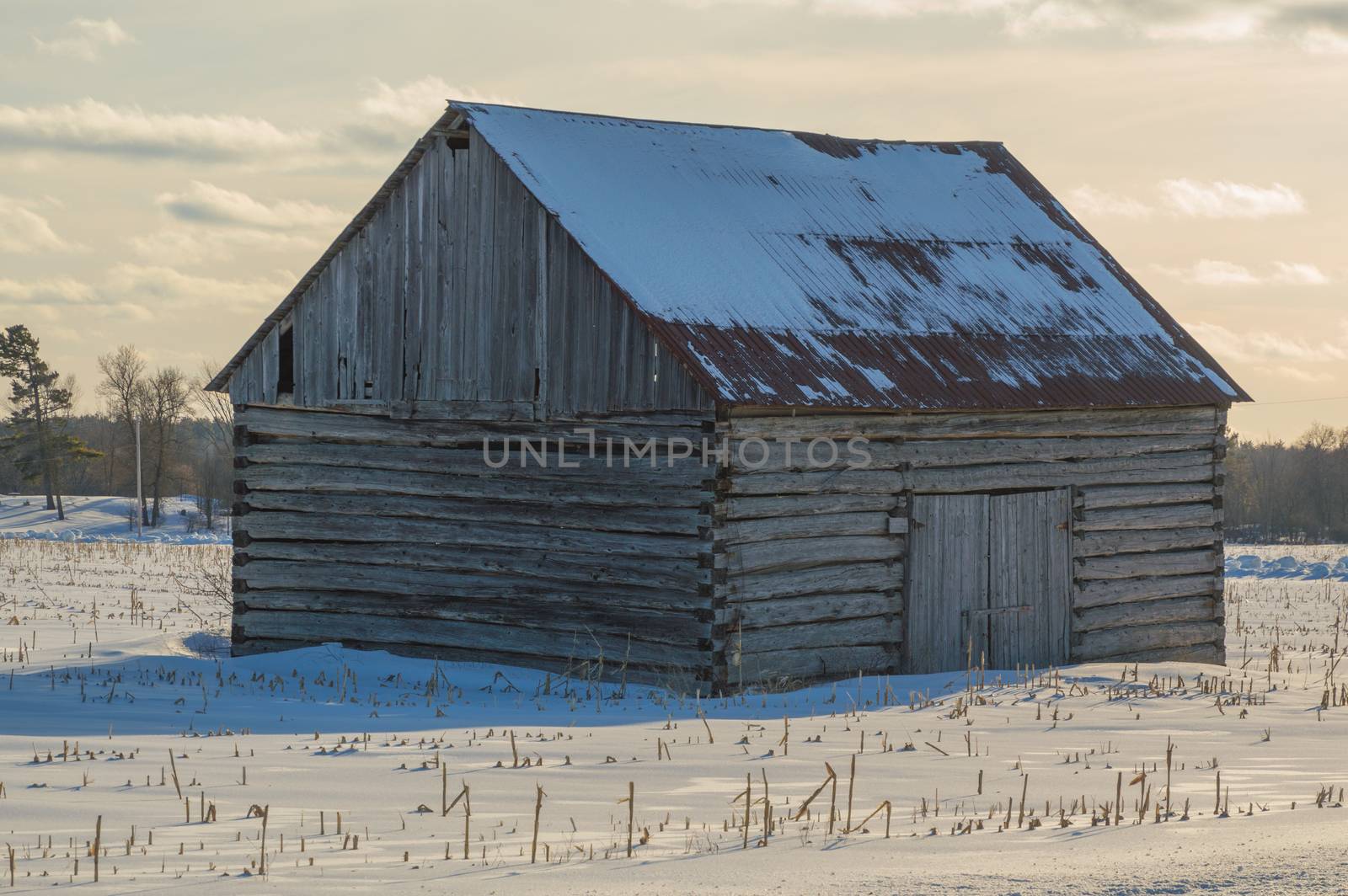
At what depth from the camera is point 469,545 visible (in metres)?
16.1

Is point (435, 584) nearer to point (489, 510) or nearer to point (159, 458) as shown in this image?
point (489, 510)

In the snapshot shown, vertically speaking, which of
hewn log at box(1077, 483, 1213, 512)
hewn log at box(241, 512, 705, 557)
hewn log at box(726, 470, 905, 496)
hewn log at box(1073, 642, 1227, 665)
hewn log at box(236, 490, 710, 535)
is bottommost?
hewn log at box(1073, 642, 1227, 665)

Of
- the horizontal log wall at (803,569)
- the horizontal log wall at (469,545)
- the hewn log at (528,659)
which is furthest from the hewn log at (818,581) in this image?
the hewn log at (528,659)

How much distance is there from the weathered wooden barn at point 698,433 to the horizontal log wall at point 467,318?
3cm

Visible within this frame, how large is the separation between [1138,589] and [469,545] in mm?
7580

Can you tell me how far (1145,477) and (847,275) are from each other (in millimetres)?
4100

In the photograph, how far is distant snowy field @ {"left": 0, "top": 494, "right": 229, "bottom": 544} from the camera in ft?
174

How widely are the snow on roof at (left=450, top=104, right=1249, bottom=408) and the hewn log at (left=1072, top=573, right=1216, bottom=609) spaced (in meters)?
2.05

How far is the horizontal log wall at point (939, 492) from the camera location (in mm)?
14594

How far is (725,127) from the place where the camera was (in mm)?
19672

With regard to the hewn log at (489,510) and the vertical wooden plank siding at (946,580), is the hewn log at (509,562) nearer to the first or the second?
the hewn log at (489,510)

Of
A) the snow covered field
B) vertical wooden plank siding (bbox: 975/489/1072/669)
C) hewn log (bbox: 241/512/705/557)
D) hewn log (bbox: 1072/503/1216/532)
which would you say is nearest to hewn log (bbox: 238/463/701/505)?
hewn log (bbox: 241/512/705/557)

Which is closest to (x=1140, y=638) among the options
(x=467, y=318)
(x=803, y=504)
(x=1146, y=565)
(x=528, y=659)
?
(x=1146, y=565)

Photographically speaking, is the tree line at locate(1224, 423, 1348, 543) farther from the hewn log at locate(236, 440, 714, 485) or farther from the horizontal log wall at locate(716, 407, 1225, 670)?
the hewn log at locate(236, 440, 714, 485)
